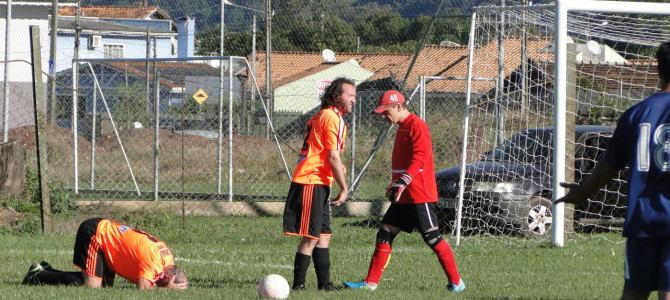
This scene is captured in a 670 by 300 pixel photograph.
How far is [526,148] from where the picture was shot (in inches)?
552

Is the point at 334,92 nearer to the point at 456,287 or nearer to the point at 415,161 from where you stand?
the point at 415,161

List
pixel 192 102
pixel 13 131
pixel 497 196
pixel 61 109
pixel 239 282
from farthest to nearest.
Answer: pixel 13 131 < pixel 61 109 < pixel 192 102 < pixel 497 196 < pixel 239 282

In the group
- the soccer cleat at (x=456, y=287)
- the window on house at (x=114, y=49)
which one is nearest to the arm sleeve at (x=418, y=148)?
the soccer cleat at (x=456, y=287)

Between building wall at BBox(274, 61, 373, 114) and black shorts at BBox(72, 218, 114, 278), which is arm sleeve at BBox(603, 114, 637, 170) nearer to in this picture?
black shorts at BBox(72, 218, 114, 278)

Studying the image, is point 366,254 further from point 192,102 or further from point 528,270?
point 192,102

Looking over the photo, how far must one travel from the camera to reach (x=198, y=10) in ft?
78.4

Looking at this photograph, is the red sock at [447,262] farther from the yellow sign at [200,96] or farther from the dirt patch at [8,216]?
the yellow sign at [200,96]

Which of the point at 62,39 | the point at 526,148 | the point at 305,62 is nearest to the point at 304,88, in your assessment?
the point at 305,62

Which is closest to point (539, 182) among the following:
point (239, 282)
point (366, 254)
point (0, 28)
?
point (366, 254)

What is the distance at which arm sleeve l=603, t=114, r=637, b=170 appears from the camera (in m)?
5.54

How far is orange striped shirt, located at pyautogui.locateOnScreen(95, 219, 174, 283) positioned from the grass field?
0.18 metres

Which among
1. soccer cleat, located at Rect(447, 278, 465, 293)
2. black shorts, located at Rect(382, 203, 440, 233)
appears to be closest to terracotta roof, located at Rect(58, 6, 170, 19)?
black shorts, located at Rect(382, 203, 440, 233)

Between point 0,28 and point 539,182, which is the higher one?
point 0,28

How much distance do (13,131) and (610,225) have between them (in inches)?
543
